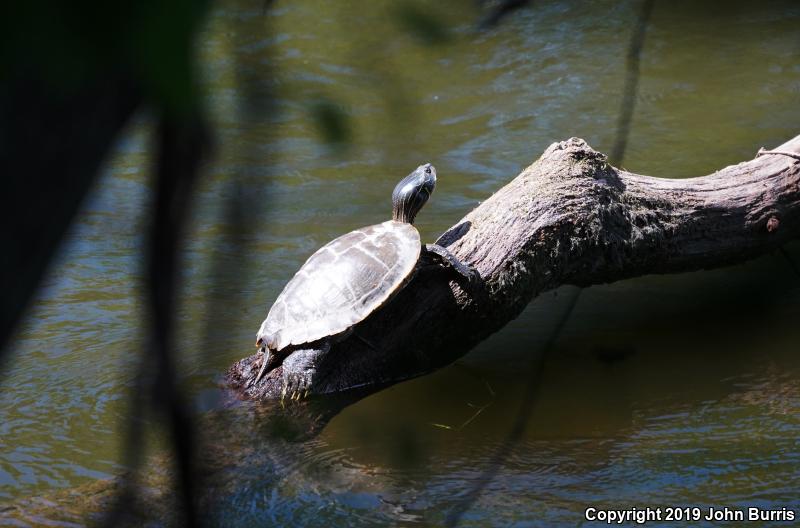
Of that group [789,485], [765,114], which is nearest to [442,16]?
[789,485]

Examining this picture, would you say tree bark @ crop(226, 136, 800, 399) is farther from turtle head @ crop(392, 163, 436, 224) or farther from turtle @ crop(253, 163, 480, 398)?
turtle head @ crop(392, 163, 436, 224)

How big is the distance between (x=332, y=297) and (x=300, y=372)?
0.35m

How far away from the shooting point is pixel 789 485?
3.20 m

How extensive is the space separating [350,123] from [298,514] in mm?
2487

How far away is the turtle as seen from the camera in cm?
372

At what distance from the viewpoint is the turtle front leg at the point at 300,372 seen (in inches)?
151

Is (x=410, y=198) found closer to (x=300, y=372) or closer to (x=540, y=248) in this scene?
(x=540, y=248)

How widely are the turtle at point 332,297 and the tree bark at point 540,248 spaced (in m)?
0.08

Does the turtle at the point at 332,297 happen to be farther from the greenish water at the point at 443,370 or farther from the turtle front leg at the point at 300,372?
the greenish water at the point at 443,370

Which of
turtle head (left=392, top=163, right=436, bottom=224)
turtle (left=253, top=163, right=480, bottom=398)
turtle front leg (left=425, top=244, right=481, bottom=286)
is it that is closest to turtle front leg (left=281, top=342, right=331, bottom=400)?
turtle (left=253, top=163, right=480, bottom=398)

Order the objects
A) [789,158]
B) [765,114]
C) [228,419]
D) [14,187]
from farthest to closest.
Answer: [765,114], [789,158], [228,419], [14,187]

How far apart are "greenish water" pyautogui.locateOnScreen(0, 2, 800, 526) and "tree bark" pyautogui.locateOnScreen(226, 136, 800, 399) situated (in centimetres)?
17

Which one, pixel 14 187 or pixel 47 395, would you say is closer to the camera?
pixel 14 187

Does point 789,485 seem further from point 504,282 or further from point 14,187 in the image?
point 14,187
